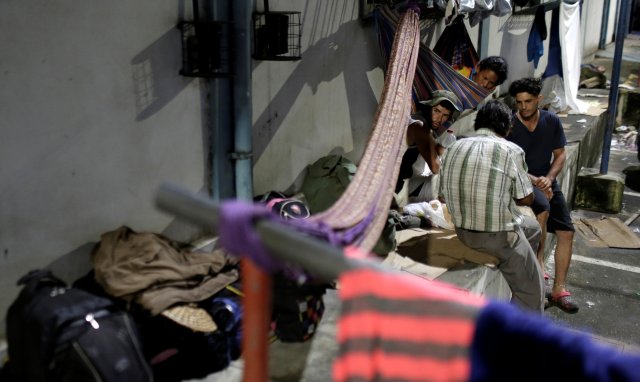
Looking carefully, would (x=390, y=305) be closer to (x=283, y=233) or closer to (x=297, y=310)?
(x=283, y=233)

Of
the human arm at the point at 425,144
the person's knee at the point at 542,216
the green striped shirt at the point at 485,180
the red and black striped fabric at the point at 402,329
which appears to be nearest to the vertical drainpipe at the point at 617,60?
the person's knee at the point at 542,216

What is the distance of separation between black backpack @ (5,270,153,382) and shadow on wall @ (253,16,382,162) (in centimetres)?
201

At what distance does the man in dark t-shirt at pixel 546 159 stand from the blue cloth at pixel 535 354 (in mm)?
4446

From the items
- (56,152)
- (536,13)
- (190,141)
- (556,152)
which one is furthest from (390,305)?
(536,13)

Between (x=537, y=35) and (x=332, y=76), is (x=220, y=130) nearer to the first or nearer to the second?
(x=332, y=76)

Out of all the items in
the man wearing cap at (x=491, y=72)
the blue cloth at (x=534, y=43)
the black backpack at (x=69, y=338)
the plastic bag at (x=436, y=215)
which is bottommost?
the plastic bag at (x=436, y=215)

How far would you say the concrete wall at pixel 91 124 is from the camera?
293 centimetres

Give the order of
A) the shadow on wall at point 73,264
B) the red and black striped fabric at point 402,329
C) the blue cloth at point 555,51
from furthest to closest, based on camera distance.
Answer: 1. the blue cloth at point 555,51
2. the shadow on wall at point 73,264
3. the red and black striped fabric at point 402,329

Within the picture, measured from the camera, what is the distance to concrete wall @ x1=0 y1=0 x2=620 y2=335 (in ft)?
9.61

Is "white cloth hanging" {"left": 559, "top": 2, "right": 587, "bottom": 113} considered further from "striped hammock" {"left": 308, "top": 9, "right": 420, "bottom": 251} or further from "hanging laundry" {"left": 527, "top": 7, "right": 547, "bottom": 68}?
"striped hammock" {"left": 308, "top": 9, "right": 420, "bottom": 251}

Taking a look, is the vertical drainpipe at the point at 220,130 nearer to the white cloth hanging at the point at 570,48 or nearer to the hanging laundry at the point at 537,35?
the hanging laundry at the point at 537,35

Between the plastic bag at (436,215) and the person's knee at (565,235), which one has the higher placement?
the plastic bag at (436,215)

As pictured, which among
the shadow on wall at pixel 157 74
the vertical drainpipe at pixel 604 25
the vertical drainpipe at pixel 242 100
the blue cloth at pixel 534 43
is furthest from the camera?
the vertical drainpipe at pixel 604 25

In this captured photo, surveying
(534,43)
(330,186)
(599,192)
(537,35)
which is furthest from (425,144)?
(537,35)
